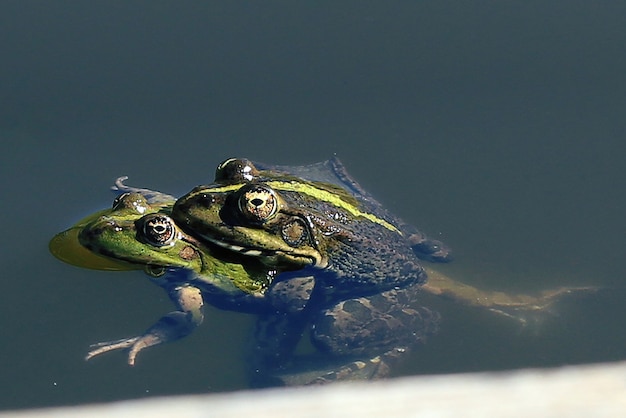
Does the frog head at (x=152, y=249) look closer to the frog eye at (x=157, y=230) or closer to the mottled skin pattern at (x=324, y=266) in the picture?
the frog eye at (x=157, y=230)

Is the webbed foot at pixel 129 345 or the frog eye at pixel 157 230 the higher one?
the frog eye at pixel 157 230

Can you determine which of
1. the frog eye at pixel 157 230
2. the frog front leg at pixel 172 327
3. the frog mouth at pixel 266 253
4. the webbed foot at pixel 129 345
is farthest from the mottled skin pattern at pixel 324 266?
the webbed foot at pixel 129 345

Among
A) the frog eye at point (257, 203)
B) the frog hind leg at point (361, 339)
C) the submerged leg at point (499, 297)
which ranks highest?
the submerged leg at point (499, 297)

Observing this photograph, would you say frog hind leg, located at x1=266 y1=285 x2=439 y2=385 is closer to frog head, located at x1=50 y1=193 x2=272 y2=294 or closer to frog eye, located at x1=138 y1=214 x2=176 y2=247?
frog head, located at x1=50 y1=193 x2=272 y2=294

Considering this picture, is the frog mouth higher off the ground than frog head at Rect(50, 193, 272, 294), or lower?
higher

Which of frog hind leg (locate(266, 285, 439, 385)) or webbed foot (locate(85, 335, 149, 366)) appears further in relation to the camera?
frog hind leg (locate(266, 285, 439, 385))

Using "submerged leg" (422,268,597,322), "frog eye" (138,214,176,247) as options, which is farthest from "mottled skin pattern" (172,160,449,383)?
"submerged leg" (422,268,597,322)
